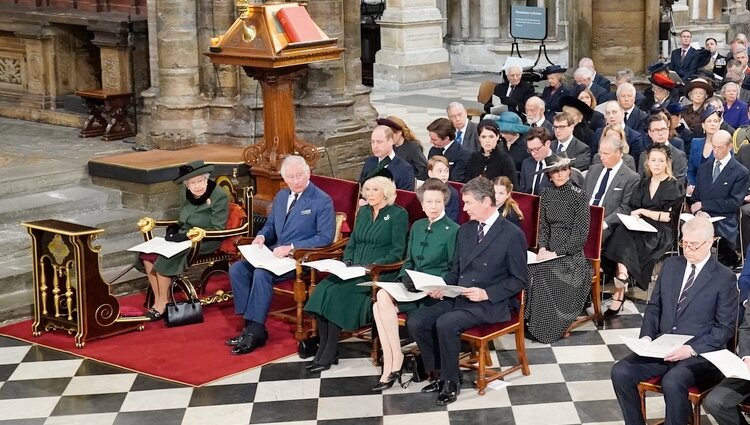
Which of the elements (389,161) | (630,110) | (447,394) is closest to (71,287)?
(389,161)

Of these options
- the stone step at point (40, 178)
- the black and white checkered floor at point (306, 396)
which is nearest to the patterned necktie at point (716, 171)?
the black and white checkered floor at point (306, 396)

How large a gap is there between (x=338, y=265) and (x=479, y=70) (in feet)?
48.8

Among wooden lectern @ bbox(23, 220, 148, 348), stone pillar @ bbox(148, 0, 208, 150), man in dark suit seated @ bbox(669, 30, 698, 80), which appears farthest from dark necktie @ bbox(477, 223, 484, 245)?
man in dark suit seated @ bbox(669, 30, 698, 80)

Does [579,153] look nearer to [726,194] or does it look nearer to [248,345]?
[726,194]

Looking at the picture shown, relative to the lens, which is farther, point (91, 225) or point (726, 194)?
point (91, 225)

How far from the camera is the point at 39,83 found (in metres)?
14.7

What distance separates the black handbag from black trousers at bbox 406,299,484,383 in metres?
2.10

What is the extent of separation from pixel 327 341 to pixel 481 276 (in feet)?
3.90

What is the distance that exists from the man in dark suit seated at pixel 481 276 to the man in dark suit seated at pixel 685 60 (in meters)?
10.2

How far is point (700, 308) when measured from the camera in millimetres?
7035

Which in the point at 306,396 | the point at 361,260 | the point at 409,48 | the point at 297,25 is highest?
the point at 297,25

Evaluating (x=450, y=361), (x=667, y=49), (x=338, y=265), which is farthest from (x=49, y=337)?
(x=667, y=49)

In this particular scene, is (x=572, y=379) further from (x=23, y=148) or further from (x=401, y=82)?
(x=401, y=82)

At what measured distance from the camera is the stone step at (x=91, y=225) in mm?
10625
